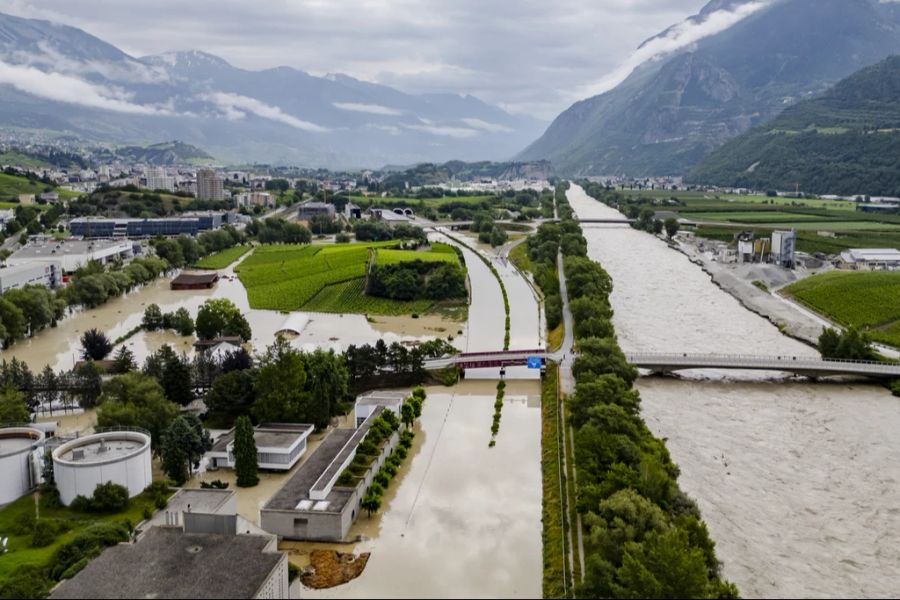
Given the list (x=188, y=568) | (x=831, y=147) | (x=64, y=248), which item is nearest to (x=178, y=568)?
(x=188, y=568)

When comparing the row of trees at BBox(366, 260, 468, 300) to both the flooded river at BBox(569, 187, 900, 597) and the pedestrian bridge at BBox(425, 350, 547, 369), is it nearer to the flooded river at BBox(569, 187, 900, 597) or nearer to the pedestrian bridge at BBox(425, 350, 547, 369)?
the flooded river at BBox(569, 187, 900, 597)

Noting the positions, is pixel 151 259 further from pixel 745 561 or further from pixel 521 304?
pixel 745 561

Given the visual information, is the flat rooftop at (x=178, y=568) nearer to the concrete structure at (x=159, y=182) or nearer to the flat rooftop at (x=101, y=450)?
the flat rooftop at (x=101, y=450)

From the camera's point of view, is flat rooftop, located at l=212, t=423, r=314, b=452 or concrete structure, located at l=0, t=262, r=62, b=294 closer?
flat rooftop, located at l=212, t=423, r=314, b=452

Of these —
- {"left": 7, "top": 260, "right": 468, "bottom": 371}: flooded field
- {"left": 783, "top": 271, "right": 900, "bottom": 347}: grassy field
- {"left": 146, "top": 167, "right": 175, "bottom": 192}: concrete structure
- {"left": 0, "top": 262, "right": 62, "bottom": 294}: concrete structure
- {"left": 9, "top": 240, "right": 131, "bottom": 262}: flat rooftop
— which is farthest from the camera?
{"left": 146, "top": 167, "right": 175, "bottom": 192}: concrete structure

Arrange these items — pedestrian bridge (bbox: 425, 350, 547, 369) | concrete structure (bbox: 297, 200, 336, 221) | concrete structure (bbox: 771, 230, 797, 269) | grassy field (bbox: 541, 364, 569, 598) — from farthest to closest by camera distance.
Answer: concrete structure (bbox: 297, 200, 336, 221) < concrete structure (bbox: 771, 230, 797, 269) < pedestrian bridge (bbox: 425, 350, 547, 369) < grassy field (bbox: 541, 364, 569, 598)

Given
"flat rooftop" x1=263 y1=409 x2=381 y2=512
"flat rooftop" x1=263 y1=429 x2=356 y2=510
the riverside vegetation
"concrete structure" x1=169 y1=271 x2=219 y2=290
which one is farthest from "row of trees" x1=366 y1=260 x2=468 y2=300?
"flat rooftop" x1=263 y1=429 x2=356 y2=510

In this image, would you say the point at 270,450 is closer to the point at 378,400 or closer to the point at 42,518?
the point at 378,400
